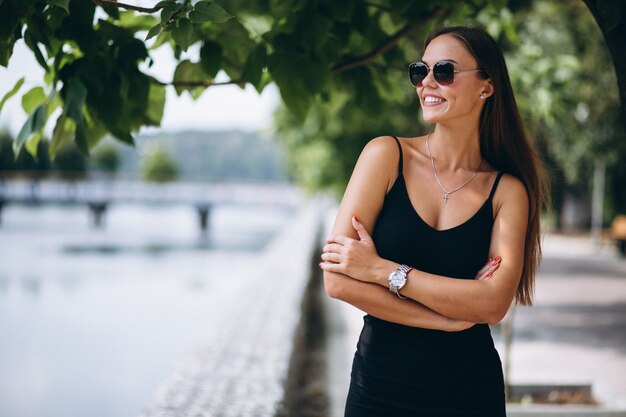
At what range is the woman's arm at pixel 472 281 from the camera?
7.11 feet

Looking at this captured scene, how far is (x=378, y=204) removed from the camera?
2273 millimetres

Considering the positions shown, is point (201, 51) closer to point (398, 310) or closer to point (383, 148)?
point (383, 148)

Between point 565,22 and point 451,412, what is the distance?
1764cm

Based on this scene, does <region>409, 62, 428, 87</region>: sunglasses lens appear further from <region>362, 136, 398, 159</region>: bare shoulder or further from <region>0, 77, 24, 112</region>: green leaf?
<region>0, 77, 24, 112</region>: green leaf

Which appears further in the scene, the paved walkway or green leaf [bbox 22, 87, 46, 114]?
the paved walkway

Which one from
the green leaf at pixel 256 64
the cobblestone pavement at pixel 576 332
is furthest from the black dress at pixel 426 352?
the cobblestone pavement at pixel 576 332

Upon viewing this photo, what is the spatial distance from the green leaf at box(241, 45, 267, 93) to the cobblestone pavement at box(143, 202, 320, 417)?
85.4 inches

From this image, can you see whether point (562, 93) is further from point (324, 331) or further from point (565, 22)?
point (565, 22)

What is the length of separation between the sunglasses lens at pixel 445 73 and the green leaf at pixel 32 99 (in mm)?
1643

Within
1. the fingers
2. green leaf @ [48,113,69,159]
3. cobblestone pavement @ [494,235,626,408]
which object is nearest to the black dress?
the fingers

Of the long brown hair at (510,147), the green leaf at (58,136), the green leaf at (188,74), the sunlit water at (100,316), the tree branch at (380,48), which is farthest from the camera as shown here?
the sunlit water at (100,316)

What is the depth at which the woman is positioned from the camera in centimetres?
218

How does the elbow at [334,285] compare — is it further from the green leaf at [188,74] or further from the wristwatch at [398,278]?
the green leaf at [188,74]

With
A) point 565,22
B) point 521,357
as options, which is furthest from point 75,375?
point 565,22
